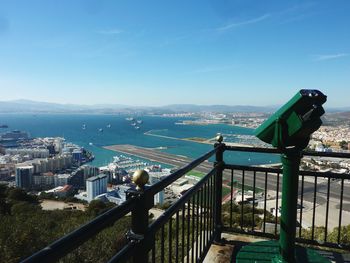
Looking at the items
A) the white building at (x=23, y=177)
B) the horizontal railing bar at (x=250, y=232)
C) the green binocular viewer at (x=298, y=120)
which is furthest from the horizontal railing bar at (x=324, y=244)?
the white building at (x=23, y=177)

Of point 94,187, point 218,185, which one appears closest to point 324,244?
point 218,185

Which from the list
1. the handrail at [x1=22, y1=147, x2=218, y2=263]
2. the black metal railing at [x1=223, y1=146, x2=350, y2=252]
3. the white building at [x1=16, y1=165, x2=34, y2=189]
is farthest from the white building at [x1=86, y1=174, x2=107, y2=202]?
the handrail at [x1=22, y1=147, x2=218, y2=263]

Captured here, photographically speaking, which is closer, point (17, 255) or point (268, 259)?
point (268, 259)

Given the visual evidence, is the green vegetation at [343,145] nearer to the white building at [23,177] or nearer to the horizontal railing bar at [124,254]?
the white building at [23,177]

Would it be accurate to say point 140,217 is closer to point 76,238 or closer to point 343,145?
point 76,238

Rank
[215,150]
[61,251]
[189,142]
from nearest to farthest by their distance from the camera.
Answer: [61,251] → [215,150] → [189,142]

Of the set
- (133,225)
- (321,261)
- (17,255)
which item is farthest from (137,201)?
(17,255)

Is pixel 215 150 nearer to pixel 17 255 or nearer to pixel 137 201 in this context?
pixel 137 201

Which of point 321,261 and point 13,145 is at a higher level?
point 321,261
